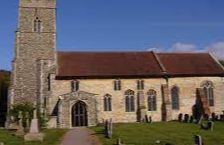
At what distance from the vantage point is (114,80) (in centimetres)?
4628

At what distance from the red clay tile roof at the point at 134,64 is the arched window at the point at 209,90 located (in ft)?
3.79

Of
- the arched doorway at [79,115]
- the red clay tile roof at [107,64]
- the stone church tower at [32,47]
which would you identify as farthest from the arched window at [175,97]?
the stone church tower at [32,47]

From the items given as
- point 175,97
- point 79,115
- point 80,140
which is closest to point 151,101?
point 175,97

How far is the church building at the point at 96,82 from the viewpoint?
44.3 m

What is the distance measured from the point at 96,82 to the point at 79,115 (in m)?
4.32

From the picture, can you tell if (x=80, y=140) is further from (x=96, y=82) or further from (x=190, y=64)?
(x=190, y=64)

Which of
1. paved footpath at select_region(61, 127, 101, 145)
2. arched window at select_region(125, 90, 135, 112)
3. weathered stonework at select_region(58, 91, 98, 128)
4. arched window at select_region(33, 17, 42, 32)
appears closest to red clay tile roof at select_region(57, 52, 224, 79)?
arched window at select_region(125, 90, 135, 112)

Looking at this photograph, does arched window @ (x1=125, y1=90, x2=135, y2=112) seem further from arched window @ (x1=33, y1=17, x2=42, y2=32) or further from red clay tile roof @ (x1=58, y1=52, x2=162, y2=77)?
arched window @ (x1=33, y1=17, x2=42, y2=32)

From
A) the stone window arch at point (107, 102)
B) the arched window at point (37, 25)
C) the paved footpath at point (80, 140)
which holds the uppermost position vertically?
the arched window at point (37, 25)

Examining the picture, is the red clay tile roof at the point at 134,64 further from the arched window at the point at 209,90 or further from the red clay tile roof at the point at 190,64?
the arched window at the point at 209,90

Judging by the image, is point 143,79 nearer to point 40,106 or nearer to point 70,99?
point 70,99

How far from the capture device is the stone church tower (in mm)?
46125

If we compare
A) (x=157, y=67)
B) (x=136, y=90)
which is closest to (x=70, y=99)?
(x=136, y=90)

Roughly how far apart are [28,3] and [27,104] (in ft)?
43.5
